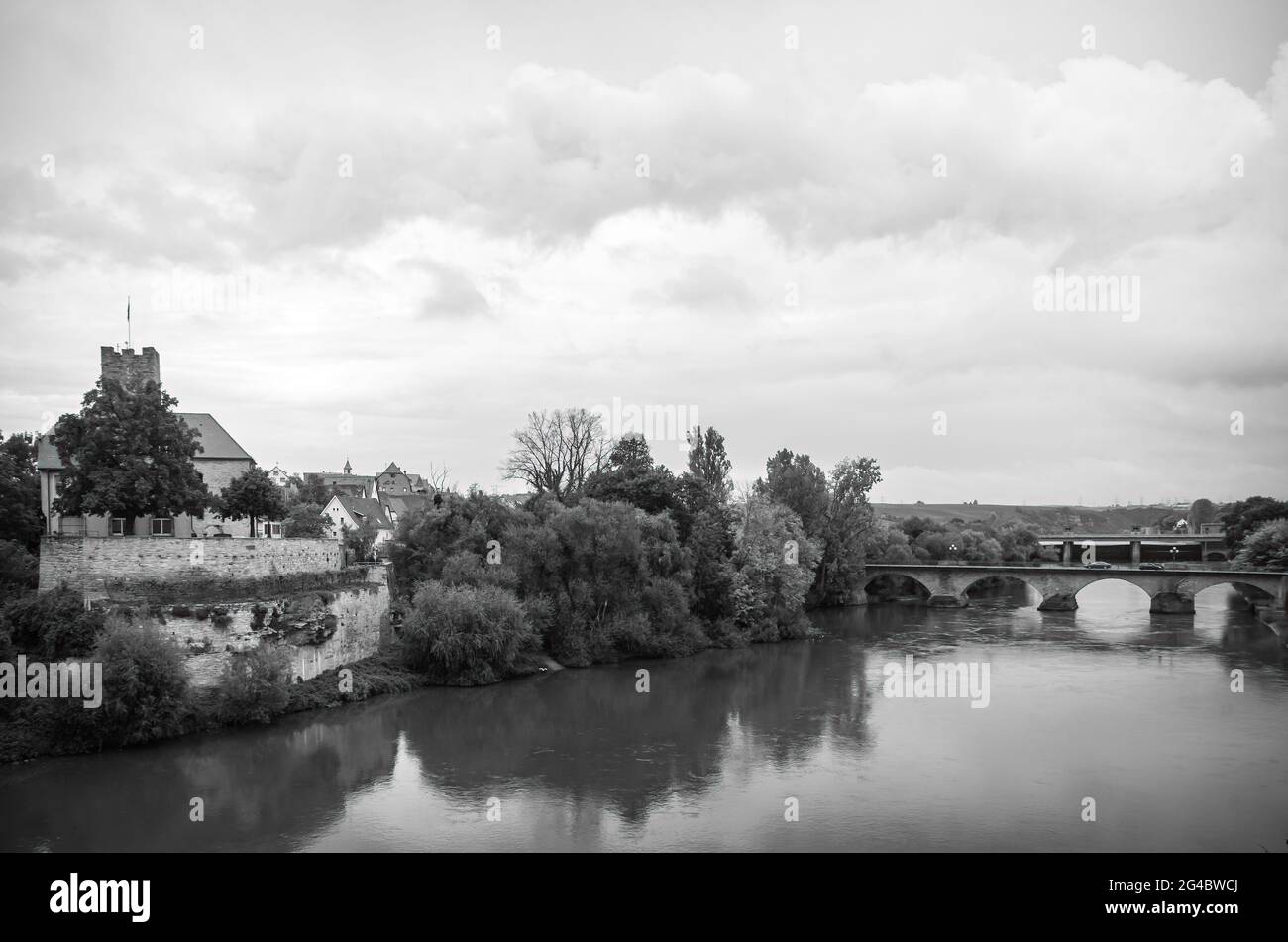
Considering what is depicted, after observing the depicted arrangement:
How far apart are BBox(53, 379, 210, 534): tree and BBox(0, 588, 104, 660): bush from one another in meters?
3.33

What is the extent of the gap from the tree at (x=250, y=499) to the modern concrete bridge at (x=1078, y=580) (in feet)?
126

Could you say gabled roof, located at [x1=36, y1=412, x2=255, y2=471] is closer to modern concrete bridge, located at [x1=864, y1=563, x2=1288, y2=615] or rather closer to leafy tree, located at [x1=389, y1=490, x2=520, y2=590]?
leafy tree, located at [x1=389, y1=490, x2=520, y2=590]

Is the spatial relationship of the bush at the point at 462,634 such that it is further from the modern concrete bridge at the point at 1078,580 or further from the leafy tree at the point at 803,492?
the modern concrete bridge at the point at 1078,580

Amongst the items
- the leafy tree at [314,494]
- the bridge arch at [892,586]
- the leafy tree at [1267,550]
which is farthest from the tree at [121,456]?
the leafy tree at [1267,550]

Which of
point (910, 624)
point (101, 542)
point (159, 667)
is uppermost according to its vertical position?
point (101, 542)

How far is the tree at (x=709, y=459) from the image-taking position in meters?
45.0

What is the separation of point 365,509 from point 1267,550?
54.8 m

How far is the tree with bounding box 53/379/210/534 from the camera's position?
2367 cm

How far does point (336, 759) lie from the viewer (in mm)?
20859

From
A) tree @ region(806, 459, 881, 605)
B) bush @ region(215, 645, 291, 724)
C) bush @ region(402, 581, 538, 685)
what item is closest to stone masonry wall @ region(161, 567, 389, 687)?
bush @ region(215, 645, 291, 724)

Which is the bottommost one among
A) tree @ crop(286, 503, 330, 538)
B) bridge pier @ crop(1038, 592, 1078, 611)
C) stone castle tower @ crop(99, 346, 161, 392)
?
bridge pier @ crop(1038, 592, 1078, 611)

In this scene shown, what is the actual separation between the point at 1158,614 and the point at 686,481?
28.7 m
